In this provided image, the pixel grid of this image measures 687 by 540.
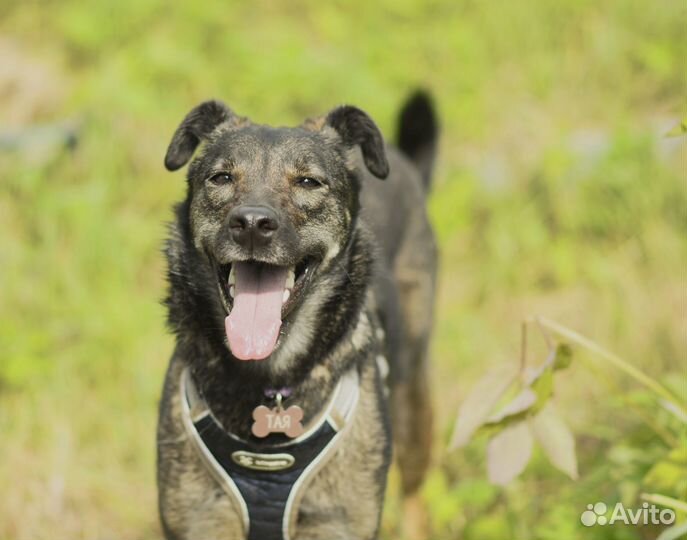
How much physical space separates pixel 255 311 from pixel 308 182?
1.83 ft

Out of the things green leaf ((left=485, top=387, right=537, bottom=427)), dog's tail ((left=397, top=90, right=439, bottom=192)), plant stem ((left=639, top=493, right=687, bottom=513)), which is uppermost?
dog's tail ((left=397, top=90, right=439, bottom=192))

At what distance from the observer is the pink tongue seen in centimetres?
287

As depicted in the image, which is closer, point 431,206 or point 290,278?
point 290,278

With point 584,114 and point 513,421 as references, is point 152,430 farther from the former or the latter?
point 584,114

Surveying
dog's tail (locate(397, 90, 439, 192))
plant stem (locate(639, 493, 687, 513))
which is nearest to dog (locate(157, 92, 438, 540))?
plant stem (locate(639, 493, 687, 513))

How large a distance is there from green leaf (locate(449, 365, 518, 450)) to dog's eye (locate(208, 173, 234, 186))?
109 cm

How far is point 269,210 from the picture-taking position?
2891mm

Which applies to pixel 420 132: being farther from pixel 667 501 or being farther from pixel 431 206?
pixel 667 501

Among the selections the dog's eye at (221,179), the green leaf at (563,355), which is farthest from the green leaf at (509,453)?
the dog's eye at (221,179)

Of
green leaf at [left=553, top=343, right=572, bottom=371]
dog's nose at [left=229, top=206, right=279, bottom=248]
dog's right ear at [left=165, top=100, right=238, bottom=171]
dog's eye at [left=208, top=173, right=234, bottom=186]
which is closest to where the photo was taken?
dog's nose at [left=229, top=206, right=279, bottom=248]

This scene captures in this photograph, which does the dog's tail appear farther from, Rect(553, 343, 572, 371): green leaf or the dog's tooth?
Rect(553, 343, 572, 371): green leaf

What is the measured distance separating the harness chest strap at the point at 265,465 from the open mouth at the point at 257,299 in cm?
38

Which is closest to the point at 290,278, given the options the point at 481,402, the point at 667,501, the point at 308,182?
the point at 308,182

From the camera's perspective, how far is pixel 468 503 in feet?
14.7
